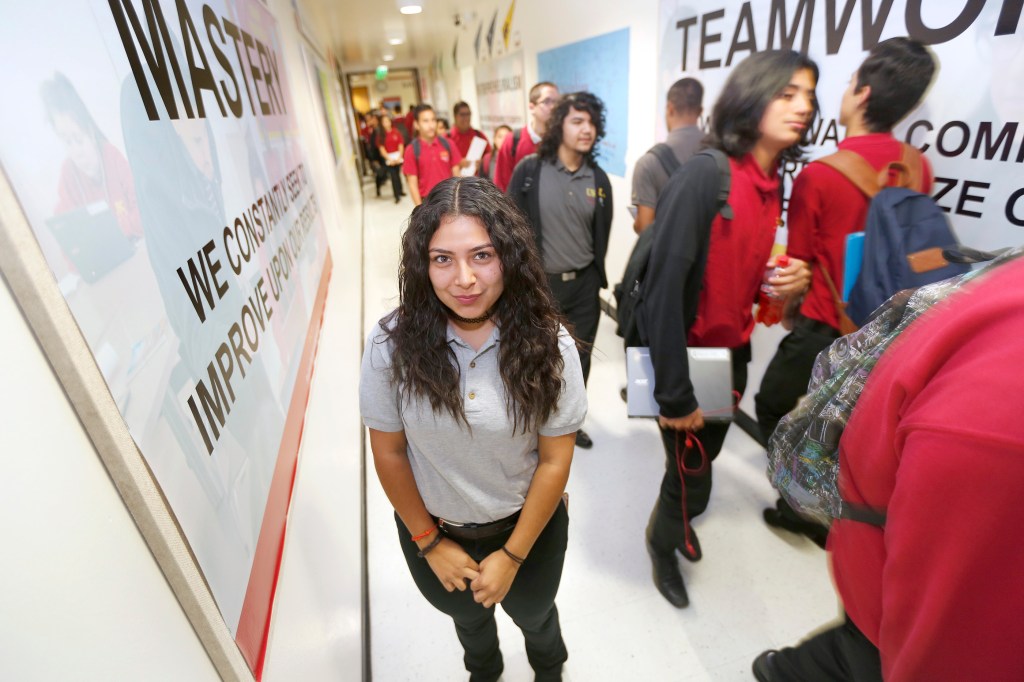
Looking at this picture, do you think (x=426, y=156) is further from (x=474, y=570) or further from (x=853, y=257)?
(x=474, y=570)

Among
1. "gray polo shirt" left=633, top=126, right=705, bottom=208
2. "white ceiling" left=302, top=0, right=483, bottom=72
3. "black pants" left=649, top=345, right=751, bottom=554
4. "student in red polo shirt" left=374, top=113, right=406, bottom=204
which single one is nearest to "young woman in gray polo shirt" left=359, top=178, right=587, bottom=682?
"black pants" left=649, top=345, right=751, bottom=554

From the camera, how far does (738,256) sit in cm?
130

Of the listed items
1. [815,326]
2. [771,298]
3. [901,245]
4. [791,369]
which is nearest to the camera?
[901,245]

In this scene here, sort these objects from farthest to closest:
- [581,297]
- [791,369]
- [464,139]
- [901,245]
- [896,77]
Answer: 1. [464,139]
2. [581,297]
3. [791,369]
4. [896,77]
5. [901,245]

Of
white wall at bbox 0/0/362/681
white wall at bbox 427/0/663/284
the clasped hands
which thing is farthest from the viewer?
white wall at bbox 427/0/663/284

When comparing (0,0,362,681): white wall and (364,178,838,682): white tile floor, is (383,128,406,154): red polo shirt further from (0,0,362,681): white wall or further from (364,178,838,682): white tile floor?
(0,0,362,681): white wall

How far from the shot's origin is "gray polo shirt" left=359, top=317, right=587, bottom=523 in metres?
0.92

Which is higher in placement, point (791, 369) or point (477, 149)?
point (477, 149)

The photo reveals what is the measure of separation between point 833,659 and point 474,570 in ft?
2.96

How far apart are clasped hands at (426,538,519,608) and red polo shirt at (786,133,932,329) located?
1.37 metres

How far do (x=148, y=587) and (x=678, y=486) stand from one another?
59.2 inches

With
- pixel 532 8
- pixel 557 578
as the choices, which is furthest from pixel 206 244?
pixel 532 8

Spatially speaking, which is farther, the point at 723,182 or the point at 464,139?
the point at 464,139

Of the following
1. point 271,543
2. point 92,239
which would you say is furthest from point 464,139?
point 92,239
